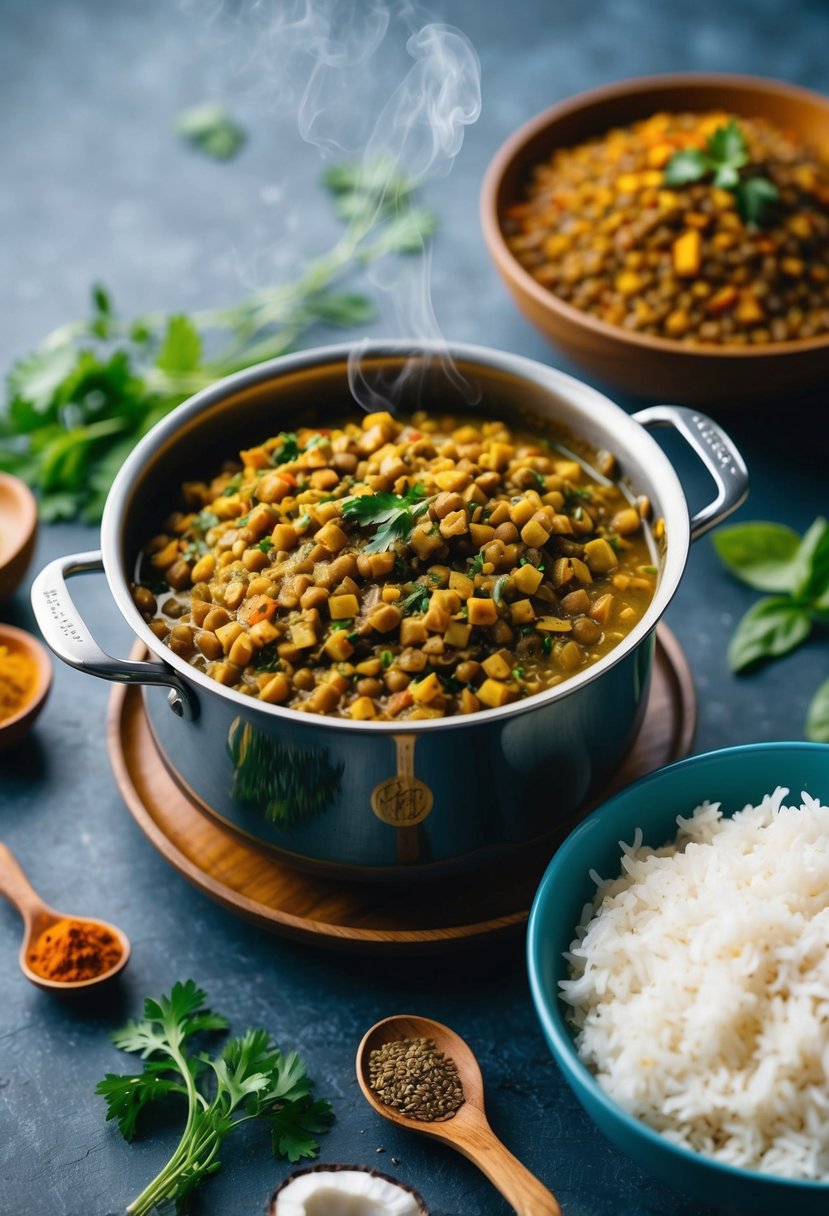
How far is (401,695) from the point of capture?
2557 mm

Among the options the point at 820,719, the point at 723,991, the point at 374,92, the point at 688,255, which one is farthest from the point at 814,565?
the point at 374,92

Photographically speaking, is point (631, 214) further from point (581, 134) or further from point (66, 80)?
point (66, 80)

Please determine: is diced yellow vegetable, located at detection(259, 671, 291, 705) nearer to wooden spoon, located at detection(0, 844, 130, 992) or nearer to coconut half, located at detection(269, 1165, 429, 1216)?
wooden spoon, located at detection(0, 844, 130, 992)

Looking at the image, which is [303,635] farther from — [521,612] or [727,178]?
[727,178]

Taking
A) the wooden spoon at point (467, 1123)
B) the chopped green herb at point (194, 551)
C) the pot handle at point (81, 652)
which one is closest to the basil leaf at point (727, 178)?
the chopped green herb at point (194, 551)

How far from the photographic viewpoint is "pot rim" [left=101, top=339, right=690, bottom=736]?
2336mm

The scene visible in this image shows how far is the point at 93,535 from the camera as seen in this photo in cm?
382

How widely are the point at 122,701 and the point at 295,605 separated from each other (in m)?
0.72

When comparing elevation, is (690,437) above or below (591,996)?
above

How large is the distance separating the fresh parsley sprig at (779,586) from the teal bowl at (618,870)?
2.38ft

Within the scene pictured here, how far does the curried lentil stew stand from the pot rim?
0.40 feet

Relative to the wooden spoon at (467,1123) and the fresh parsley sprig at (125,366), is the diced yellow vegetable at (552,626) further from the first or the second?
the fresh parsley sprig at (125,366)

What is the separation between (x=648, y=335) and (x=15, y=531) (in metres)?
1.93

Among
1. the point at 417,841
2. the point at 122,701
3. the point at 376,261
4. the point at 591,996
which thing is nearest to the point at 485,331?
the point at 376,261
